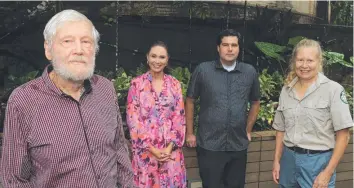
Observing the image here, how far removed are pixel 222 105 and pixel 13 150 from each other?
2.03m

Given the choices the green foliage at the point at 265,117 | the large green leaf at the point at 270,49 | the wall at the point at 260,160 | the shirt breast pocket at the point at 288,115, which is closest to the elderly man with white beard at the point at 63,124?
the shirt breast pocket at the point at 288,115

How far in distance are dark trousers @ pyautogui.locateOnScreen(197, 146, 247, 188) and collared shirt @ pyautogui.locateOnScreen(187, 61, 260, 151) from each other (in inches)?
2.3

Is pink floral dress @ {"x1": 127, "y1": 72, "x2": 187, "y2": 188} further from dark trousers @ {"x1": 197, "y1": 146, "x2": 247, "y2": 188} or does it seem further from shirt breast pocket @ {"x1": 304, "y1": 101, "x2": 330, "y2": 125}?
shirt breast pocket @ {"x1": 304, "y1": 101, "x2": 330, "y2": 125}

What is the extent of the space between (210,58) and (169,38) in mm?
758

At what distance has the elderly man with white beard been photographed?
69.4 inches

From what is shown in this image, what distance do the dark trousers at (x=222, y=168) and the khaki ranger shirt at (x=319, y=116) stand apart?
69 cm

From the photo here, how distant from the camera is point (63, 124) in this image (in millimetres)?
1825

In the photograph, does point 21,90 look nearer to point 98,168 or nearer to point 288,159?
point 98,168

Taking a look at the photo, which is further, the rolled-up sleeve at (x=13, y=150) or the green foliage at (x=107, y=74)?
the green foliage at (x=107, y=74)

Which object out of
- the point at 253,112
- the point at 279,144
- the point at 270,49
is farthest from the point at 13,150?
the point at 270,49

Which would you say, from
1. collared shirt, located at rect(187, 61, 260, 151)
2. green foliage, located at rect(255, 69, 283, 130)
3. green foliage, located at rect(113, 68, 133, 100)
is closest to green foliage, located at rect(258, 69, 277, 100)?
green foliage, located at rect(255, 69, 283, 130)

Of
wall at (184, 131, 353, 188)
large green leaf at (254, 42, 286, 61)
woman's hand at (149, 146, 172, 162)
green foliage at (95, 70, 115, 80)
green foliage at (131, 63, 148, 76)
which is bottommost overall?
wall at (184, 131, 353, 188)

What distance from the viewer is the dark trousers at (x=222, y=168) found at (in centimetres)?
345

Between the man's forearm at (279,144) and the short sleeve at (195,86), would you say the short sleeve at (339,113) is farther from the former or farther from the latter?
the short sleeve at (195,86)
